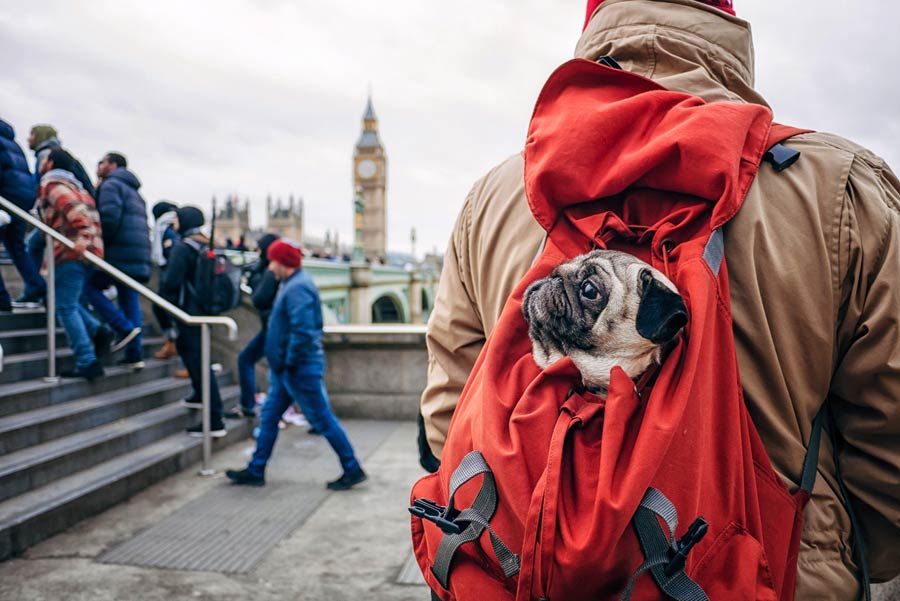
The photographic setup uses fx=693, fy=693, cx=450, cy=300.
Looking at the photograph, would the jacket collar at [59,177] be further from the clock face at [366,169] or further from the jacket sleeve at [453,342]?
the clock face at [366,169]

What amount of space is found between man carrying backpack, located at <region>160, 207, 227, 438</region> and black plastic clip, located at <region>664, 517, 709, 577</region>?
561 centimetres

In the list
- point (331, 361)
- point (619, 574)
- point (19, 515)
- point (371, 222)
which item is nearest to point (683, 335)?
point (619, 574)

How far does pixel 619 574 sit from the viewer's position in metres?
1.12

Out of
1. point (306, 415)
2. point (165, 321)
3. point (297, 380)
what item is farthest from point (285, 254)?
point (165, 321)

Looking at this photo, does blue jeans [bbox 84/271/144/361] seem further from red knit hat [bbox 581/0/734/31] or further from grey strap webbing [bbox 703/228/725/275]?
grey strap webbing [bbox 703/228/725/275]

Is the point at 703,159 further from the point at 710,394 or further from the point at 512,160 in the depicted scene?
the point at 512,160

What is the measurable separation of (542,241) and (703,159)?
390 millimetres

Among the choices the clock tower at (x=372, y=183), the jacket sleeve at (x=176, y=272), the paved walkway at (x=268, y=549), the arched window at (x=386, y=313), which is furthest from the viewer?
the clock tower at (x=372, y=183)

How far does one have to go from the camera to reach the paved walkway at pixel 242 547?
359 centimetres

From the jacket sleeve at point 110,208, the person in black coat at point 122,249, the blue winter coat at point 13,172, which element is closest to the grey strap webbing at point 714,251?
the person in black coat at point 122,249

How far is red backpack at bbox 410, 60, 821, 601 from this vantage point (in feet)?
3.63

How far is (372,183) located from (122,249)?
4020 inches

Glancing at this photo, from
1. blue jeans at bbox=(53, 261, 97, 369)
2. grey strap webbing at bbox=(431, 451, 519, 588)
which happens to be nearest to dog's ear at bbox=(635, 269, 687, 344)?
grey strap webbing at bbox=(431, 451, 519, 588)

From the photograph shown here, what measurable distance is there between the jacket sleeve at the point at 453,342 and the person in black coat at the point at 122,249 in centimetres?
576
